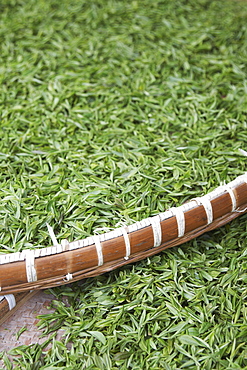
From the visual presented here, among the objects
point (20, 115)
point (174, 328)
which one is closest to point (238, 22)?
point (20, 115)

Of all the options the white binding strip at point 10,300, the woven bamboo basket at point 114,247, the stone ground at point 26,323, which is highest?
the woven bamboo basket at point 114,247

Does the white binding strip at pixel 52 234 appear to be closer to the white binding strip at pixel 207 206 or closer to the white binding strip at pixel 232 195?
the white binding strip at pixel 207 206

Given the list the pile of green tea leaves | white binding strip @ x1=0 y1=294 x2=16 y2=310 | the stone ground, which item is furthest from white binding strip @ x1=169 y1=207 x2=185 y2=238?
white binding strip @ x1=0 y1=294 x2=16 y2=310

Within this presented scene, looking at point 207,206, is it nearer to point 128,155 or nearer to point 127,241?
point 127,241

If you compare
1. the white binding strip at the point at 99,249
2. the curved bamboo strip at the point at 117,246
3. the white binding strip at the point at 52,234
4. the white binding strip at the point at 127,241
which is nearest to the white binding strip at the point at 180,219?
the curved bamboo strip at the point at 117,246

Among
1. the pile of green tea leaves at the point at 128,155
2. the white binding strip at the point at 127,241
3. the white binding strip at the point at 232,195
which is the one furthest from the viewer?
the white binding strip at the point at 232,195

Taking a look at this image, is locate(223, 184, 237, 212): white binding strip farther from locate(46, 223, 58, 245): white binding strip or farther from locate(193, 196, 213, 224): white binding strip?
locate(46, 223, 58, 245): white binding strip

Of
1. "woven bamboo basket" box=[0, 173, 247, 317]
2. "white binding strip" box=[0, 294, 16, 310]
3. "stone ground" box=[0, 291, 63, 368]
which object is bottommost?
"stone ground" box=[0, 291, 63, 368]
